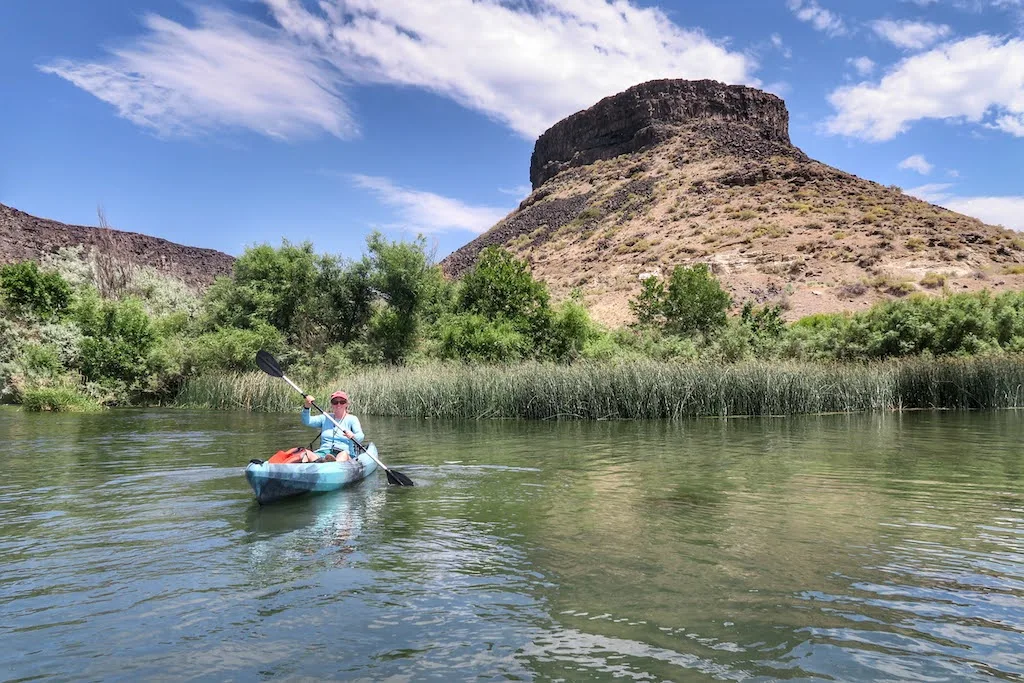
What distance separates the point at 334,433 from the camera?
11.6 meters

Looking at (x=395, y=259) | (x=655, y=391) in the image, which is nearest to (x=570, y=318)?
(x=395, y=259)

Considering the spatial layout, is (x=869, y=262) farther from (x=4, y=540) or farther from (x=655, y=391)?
(x=4, y=540)

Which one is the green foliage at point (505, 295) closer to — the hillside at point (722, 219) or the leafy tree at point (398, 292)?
the leafy tree at point (398, 292)

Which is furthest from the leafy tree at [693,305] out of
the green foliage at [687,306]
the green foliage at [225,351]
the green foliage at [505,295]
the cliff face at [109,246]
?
the cliff face at [109,246]

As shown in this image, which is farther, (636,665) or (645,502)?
(645,502)

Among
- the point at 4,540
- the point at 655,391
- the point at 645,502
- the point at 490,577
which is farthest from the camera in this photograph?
the point at 655,391

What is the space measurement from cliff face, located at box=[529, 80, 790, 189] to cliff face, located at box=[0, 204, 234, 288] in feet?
160

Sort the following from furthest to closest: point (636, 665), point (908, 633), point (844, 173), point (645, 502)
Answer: point (844, 173) < point (645, 502) < point (908, 633) < point (636, 665)

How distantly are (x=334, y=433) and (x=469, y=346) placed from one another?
22.3m

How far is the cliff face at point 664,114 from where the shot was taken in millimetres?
87438

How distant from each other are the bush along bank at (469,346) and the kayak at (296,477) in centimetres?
1313

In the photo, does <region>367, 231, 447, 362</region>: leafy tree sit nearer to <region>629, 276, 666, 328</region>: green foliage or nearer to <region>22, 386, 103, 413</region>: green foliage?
<region>629, 276, 666, 328</region>: green foliage

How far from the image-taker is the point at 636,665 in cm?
444

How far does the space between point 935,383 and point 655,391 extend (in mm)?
10783
